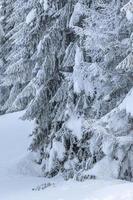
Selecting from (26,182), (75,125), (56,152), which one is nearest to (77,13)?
(75,125)

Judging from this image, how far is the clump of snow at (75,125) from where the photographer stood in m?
12.8

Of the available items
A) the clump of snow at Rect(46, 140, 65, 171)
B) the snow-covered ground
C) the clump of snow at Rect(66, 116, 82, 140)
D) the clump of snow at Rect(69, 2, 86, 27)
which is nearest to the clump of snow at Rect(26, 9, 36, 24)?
the clump of snow at Rect(69, 2, 86, 27)

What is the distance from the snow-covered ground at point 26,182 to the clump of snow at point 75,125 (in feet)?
3.95

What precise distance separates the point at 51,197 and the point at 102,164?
11.3 feet

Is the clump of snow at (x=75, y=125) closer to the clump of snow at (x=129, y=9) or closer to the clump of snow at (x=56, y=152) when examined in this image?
the clump of snow at (x=56, y=152)

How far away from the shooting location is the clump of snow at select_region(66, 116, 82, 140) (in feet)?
42.0

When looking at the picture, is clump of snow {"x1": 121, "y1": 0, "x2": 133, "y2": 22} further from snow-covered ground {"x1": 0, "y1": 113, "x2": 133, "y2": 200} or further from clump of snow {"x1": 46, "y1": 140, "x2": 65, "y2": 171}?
clump of snow {"x1": 46, "y1": 140, "x2": 65, "y2": 171}

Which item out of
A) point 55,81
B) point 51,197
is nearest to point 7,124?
point 55,81

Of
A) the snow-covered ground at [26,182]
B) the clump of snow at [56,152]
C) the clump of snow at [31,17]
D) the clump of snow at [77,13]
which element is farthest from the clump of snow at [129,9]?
the clump of snow at [31,17]

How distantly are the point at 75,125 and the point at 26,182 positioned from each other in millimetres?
2128

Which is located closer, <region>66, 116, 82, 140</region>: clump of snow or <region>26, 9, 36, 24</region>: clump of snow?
<region>66, 116, 82, 140</region>: clump of snow

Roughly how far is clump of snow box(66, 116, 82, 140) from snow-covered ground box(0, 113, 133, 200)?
1204mm

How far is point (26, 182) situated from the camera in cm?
1391

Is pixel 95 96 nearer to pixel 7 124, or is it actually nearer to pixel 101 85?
pixel 101 85
